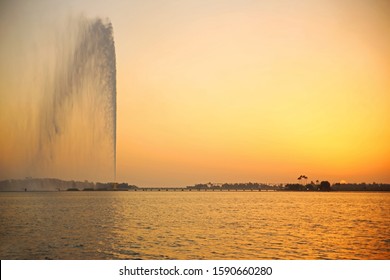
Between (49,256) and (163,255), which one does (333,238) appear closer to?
(163,255)

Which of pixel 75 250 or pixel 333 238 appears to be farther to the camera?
pixel 333 238

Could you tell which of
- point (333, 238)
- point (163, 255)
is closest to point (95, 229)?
point (163, 255)

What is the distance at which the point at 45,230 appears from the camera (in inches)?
1204

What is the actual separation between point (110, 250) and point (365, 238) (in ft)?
44.6

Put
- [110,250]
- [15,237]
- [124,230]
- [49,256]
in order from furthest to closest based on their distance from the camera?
[124,230], [15,237], [110,250], [49,256]

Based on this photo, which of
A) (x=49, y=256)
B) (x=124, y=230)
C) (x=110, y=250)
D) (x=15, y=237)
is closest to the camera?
(x=49, y=256)

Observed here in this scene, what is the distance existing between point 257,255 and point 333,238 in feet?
26.2
